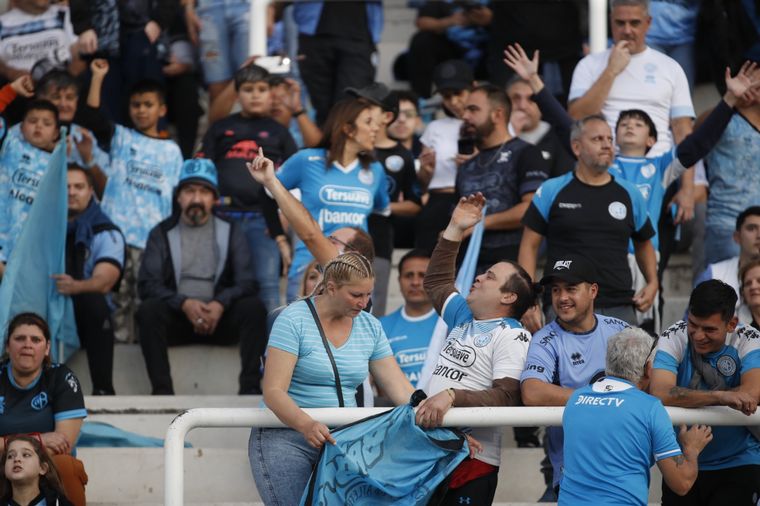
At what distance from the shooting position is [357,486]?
19.0ft

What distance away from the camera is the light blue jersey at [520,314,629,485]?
6230 millimetres

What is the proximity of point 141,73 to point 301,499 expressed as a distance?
18.7ft

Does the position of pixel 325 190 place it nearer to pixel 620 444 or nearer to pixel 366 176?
pixel 366 176

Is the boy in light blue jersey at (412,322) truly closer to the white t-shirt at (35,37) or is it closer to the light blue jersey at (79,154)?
the light blue jersey at (79,154)

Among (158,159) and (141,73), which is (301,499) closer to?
(158,159)

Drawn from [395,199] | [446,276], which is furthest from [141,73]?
[446,276]

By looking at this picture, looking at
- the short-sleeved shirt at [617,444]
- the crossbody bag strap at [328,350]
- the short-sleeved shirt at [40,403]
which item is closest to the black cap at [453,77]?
the short-sleeved shirt at [40,403]

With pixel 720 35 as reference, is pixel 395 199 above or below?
below

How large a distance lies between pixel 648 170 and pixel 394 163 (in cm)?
177

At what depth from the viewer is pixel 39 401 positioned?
23.4 feet

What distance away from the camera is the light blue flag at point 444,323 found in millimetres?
7293

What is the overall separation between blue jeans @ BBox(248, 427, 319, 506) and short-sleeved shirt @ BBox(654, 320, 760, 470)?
149cm

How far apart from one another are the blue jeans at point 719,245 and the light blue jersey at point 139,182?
11.2 feet

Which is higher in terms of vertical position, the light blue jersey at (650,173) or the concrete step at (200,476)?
the light blue jersey at (650,173)
